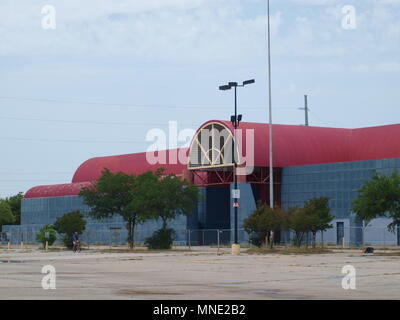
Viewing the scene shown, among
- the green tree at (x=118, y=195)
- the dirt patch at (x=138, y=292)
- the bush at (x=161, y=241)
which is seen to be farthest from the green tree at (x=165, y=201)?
the dirt patch at (x=138, y=292)

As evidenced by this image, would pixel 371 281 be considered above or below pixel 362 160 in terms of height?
below

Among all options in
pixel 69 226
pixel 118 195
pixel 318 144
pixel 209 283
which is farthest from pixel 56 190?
pixel 209 283

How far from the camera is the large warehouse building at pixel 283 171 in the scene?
76.4 metres

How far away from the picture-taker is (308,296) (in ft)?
69.1

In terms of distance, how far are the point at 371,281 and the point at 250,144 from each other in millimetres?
52412

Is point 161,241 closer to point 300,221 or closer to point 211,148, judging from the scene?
point 300,221

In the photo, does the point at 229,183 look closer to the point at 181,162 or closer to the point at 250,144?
the point at 250,144

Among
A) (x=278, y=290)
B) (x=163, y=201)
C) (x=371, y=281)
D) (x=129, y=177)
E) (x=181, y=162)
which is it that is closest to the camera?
(x=278, y=290)

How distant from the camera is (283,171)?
82562mm

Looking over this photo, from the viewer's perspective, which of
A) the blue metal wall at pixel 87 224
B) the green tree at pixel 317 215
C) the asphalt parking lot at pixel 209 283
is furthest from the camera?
the blue metal wall at pixel 87 224

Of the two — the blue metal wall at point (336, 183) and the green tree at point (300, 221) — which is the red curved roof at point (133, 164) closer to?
the blue metal wall at point (336, 183)

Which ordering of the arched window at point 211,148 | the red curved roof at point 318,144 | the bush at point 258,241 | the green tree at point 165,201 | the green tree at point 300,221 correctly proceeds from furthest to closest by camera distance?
1. the red curved roof at point 318,144
2. the arched window at point 211,148
3. the green tree at point 165,201
4. the bush at point 258,241
5. the green tree at point 300,221
